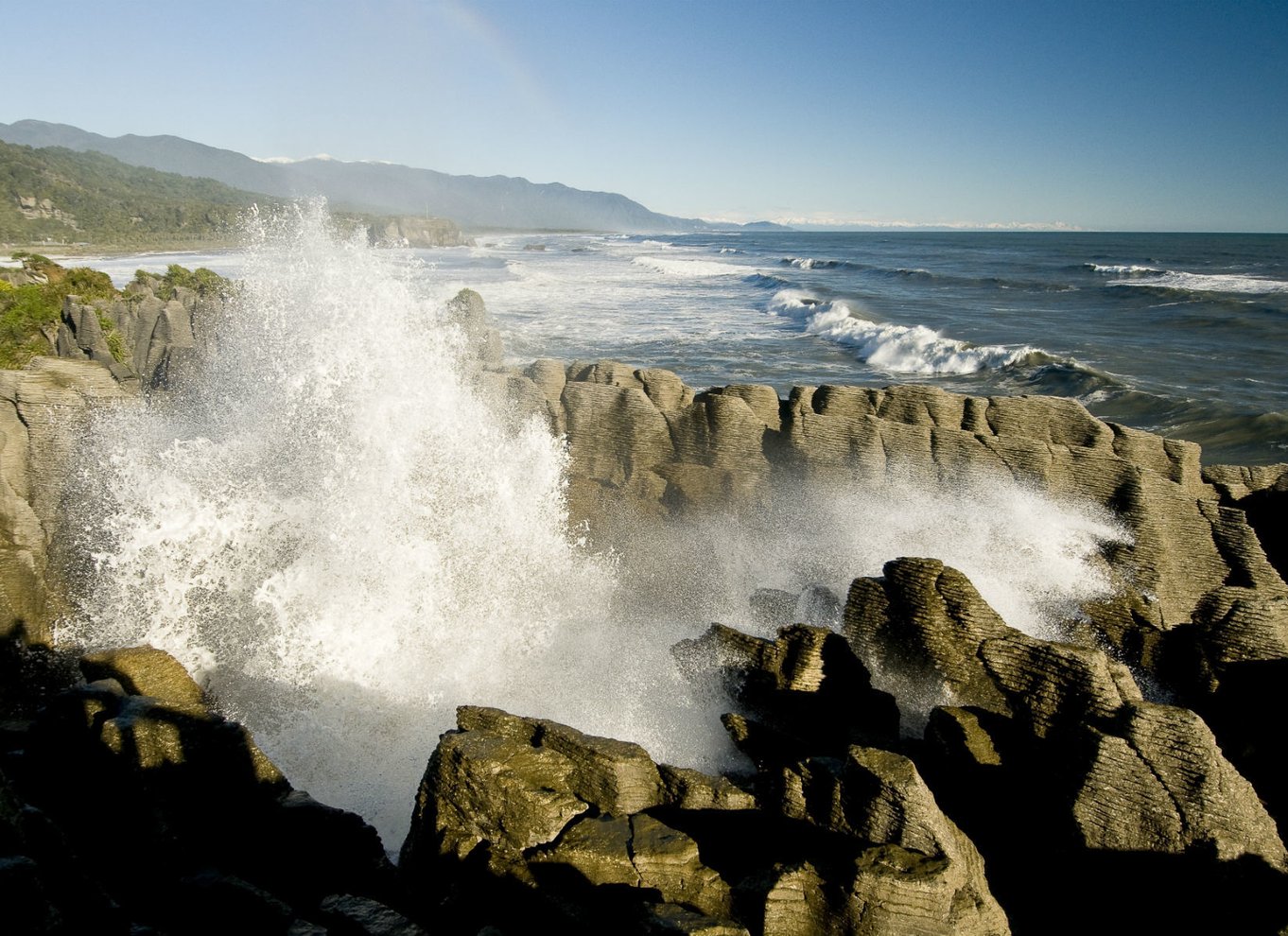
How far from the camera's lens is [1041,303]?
46812 millimetres

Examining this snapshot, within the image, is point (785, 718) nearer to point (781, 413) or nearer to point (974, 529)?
point (974, 529)

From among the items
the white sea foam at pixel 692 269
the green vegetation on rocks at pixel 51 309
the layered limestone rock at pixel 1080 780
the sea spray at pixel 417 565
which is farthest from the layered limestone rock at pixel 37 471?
the white sea foam at pixel 692 269

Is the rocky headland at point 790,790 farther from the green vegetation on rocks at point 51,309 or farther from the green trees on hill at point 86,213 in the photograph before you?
the green trees on hill at point 86,213

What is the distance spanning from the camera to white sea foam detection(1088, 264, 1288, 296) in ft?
165

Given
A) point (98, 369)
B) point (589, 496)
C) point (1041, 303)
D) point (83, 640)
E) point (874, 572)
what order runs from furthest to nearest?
1. point (1041, 303)
2. point (589, 496)
3. point (98, 369)
4. point (874, 572)
5. point (83, 640)

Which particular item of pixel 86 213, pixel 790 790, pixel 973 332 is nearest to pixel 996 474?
pixel 790 790

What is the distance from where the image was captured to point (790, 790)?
5.22 metres

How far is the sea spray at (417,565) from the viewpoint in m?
7.87

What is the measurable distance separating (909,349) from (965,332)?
6.95m

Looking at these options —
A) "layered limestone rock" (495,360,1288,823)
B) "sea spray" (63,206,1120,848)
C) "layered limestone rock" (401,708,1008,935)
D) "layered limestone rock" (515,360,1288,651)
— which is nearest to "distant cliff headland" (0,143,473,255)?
"sea spray" (63,206,1120,848)

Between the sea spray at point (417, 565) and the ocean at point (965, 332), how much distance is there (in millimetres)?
13197

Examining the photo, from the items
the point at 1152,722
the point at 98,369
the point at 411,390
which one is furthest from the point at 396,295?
the point at 1152,722

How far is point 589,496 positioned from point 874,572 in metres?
4.22

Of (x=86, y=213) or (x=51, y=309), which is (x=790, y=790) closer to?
(x=51, y=309)
